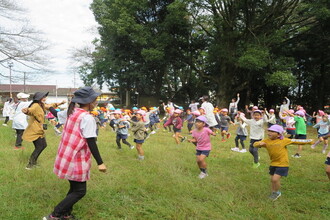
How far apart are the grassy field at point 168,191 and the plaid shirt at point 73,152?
953 millimetres

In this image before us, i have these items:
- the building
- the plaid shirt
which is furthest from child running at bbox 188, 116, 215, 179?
the building

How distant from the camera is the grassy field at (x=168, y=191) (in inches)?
157

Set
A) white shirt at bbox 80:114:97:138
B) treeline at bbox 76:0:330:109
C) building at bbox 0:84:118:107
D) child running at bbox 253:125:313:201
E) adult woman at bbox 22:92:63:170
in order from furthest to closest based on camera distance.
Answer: building at bbox 0:84:118:107 < treeline at bbox 76:0:330:109 < adult woman at bbox 22:92:63:170 < child running at bbox 253:125:313:201 < white shirt at bbox 80:114:97:138

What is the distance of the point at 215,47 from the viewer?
771 inches

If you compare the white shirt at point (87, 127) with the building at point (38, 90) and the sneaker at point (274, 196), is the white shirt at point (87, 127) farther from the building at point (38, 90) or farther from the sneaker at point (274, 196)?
the building at point (38, 90)

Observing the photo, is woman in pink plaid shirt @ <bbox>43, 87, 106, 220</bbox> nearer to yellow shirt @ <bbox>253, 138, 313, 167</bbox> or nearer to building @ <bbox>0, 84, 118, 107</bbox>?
yellow shirt @ <bbox>253, 138, 313, 167</bbox>

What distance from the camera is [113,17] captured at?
71.3 feet

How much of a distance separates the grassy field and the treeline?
11.5 meters

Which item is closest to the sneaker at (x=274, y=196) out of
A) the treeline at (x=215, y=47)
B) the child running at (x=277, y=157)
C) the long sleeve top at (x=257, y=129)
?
the child running at (x=277, y=157)

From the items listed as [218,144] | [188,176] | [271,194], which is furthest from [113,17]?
[271,194]

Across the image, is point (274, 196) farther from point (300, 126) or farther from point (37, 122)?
point (37, 122)

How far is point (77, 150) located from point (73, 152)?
6 cm

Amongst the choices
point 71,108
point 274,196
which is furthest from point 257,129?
point 71,108

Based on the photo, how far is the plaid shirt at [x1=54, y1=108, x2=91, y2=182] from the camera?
3227mm
